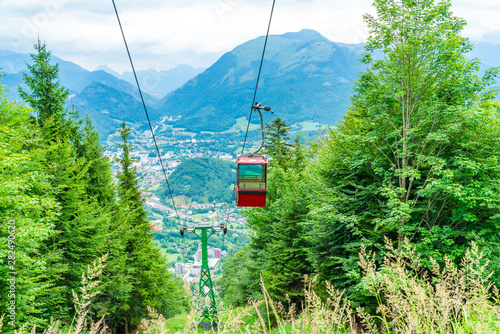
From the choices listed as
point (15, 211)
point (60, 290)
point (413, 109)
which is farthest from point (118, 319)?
point (413, 109)

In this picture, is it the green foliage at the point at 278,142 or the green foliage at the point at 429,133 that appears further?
the green foliage at the point at 278,142

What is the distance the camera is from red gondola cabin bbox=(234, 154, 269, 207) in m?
11.4

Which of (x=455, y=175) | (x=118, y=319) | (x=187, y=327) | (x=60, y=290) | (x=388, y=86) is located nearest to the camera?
(x=187, y=327)

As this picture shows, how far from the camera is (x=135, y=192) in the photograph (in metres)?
21.2

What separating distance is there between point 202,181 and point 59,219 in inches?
4638

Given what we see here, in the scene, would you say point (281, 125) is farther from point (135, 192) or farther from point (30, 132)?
point (30, 132)

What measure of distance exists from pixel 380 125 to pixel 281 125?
45.5 feet

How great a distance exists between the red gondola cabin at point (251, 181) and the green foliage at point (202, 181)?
102644 mm

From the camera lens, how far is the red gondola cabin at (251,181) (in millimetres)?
11391

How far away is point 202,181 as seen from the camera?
130m

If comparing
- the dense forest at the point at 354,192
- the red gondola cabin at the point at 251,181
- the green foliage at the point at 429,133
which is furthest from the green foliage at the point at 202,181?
the green foliage at the point at 429,133

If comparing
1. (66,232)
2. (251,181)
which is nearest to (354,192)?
(251,181)

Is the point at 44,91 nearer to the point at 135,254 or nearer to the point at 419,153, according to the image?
the point at 135,254

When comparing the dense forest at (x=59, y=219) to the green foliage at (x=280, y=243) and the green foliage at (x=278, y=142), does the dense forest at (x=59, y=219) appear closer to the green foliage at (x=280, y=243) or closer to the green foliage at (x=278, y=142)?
the green foliage at (x=280, y=243)
